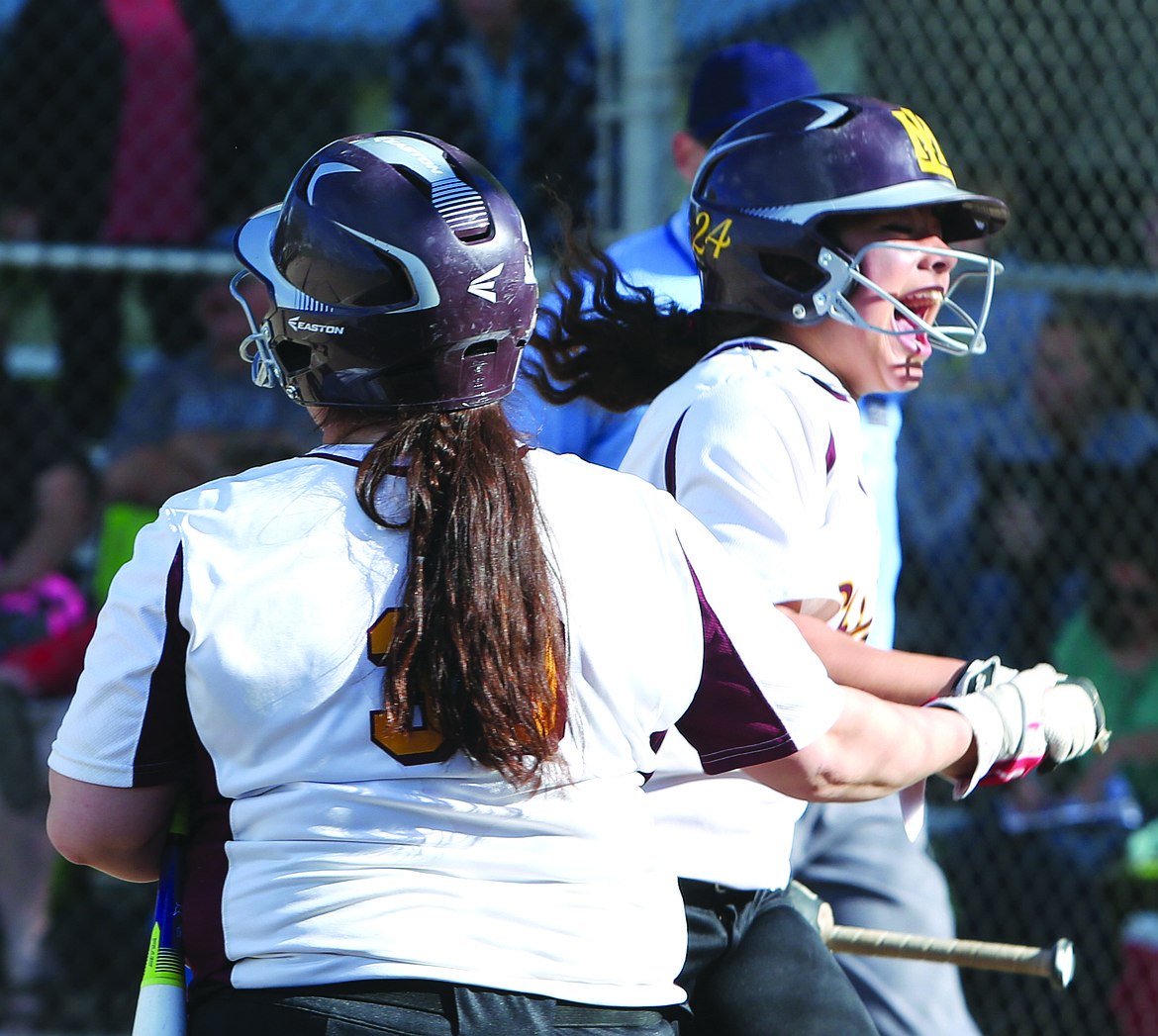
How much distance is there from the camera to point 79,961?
4.98 meters

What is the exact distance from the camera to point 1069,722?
2092 mm

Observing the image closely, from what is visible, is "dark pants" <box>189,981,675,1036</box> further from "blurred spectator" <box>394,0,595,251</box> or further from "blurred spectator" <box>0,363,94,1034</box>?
"blurred spectator" <box>394,0,595,251</box>

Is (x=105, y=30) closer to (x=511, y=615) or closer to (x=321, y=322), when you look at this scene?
(x=321, y=322)

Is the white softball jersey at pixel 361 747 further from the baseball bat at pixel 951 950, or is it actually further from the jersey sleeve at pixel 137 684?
the baseball bat at pixel 951 950

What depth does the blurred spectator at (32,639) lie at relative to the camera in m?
4.77

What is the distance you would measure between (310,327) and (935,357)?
15.8 feet

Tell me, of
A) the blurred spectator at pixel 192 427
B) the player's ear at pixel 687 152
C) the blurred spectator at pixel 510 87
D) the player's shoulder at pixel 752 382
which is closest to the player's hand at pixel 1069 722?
the player's shoulder at pixel 752 382

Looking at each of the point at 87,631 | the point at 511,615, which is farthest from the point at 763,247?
the point at 87,631

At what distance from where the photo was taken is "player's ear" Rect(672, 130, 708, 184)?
390 centimetres

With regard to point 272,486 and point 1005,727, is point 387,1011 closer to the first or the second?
point 272,486

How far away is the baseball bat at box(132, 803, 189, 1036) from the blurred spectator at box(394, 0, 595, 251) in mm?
3952

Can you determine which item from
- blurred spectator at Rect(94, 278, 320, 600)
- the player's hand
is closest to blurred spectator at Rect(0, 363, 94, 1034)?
blurred spectator at Rect(94, 278, 320, 600)

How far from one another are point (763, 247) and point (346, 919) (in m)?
1.44

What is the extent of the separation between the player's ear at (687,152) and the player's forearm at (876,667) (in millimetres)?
2056
